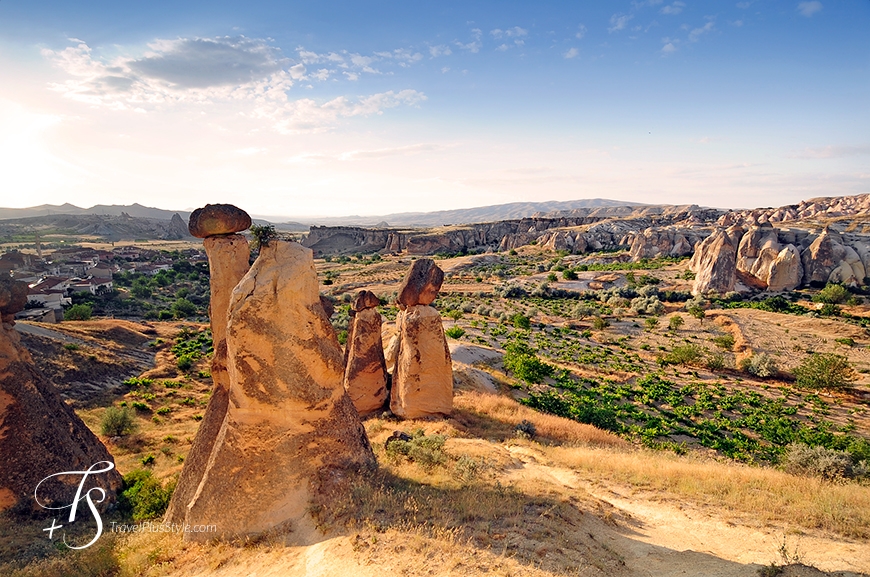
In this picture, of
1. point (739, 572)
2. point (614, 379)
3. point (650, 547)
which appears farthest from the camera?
point (614, 379)

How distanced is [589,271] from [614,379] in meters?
38.0

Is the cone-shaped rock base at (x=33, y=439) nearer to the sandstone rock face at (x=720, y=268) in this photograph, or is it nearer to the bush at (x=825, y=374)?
the bush at (x=825, y=374)

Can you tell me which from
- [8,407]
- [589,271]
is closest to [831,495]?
[8,407]

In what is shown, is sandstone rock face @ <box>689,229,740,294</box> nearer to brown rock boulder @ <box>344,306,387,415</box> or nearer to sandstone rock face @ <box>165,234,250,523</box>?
brown rock boulder @ <box>344,306,387,415</box>

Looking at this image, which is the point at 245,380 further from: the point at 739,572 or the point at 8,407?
the point at 739,572

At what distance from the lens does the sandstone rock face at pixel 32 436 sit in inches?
335

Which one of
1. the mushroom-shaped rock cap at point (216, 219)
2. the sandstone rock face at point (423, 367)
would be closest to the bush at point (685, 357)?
the sandstone rock face at point (423, 367)

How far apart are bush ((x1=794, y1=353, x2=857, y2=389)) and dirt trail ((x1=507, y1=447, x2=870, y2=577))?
18.2 metres

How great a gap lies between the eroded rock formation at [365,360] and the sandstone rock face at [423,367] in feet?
3.70

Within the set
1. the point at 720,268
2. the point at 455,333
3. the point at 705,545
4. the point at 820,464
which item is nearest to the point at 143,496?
the point at 705,545

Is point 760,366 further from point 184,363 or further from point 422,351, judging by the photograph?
point 184,363

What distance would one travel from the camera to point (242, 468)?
6484 mm

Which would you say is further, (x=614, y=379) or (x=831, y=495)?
(x=614, y=379)

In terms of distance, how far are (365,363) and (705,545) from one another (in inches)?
401
